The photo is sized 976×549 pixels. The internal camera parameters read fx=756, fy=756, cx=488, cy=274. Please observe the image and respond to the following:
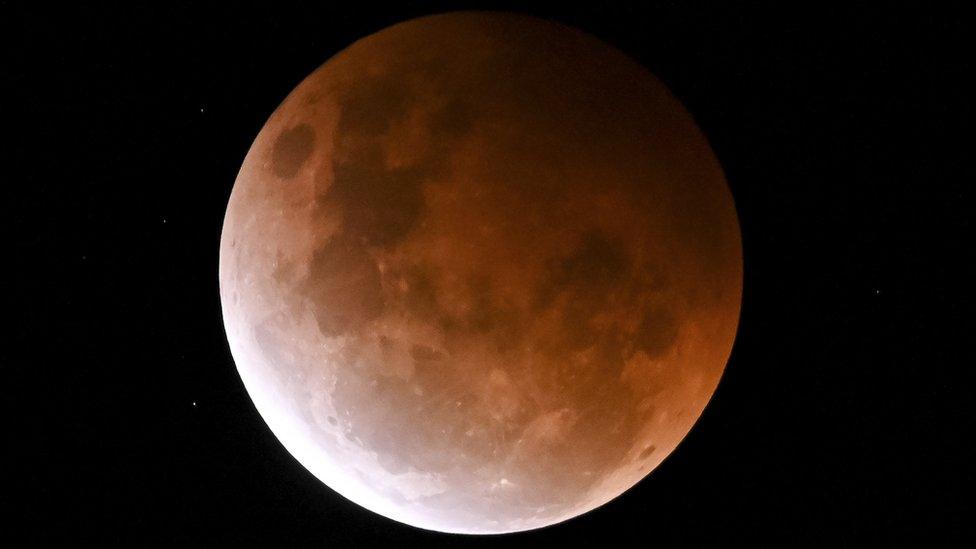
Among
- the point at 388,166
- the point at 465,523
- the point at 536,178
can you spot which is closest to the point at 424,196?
the point at 388,166

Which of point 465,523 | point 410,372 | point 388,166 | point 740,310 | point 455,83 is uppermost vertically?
point 455,83

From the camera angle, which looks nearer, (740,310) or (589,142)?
(589,142)

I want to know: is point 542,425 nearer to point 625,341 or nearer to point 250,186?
point 625,341

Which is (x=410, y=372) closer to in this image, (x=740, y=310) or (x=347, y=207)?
(x=347, y=207)

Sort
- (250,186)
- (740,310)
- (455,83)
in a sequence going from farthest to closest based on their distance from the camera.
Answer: (740,310) → (250,186) → (455,83)

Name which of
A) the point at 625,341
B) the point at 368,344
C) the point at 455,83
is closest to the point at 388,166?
the point at 455,83

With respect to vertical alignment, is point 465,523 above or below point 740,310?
below

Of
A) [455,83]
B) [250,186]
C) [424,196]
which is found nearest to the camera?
[424,196]
